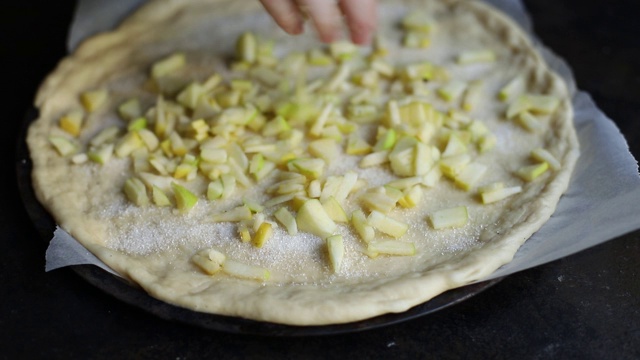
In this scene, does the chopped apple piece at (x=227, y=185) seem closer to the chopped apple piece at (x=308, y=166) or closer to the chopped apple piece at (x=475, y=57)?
the chopped apple piece at (x=308, y=166)

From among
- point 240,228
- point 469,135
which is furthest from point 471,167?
point 240,228

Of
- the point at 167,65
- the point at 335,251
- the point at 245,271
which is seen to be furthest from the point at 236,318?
the point at 167,65

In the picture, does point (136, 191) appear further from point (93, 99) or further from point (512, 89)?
point (512, 89)

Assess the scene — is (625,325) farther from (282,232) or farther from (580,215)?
(282,232)

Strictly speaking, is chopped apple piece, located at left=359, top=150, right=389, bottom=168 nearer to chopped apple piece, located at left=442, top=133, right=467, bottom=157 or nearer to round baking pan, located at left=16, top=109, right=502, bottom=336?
chopped apple piece, located at left=442, top=133, right=467, bottom=157

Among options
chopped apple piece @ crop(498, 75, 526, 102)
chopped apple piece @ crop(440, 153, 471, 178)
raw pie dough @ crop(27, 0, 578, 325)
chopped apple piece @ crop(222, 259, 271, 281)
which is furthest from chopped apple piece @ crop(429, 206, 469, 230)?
chopped apple piece @ crop(498, 75, 526, 102)

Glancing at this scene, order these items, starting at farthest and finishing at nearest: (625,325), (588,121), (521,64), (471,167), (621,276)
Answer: (521,64) < (588,121) < (471,167) < (621,276) < (625,325)

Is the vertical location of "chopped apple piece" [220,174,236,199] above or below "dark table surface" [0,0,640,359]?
above
